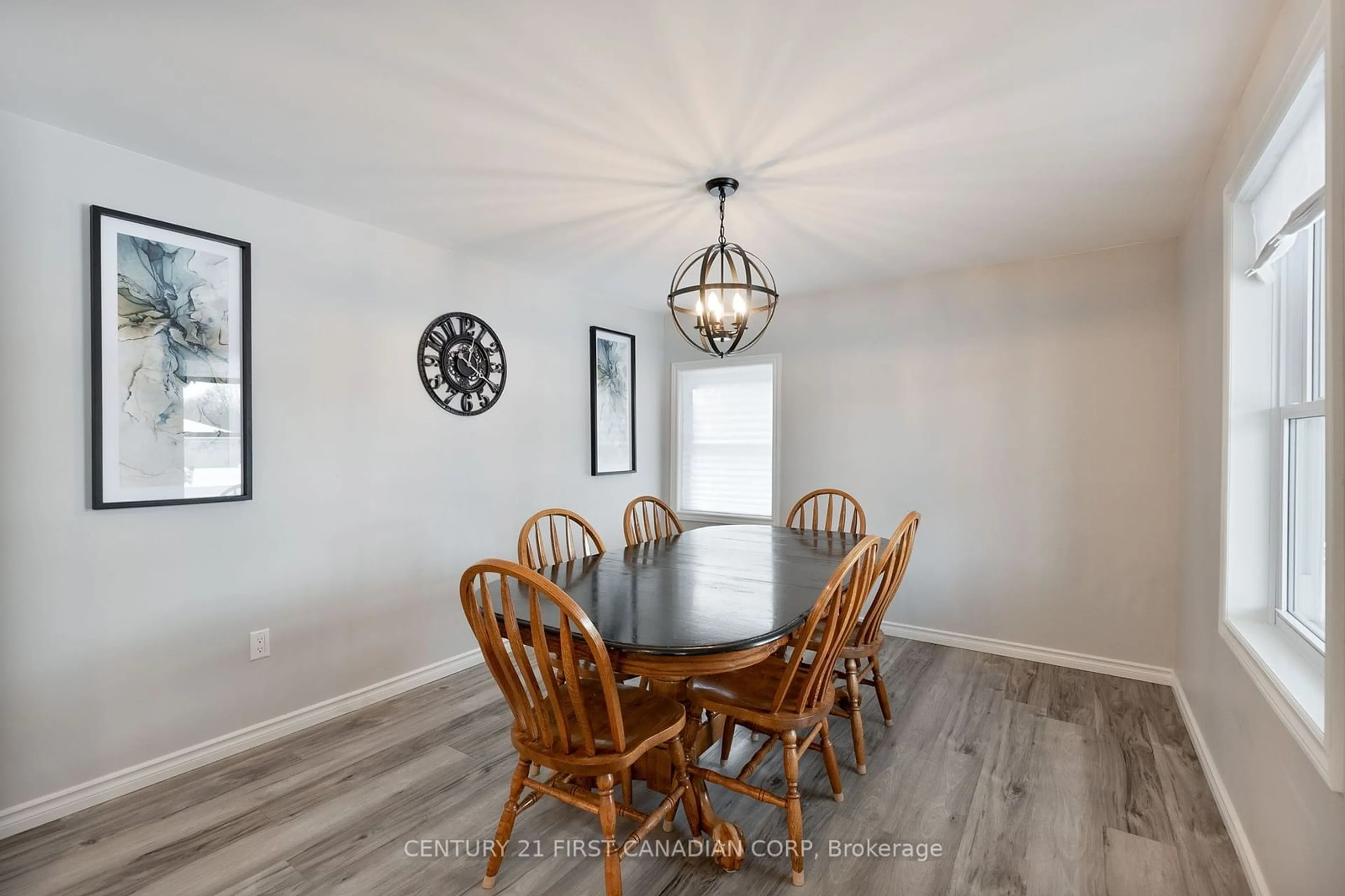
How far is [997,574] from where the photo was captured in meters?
3.53

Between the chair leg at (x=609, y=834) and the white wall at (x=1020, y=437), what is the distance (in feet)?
9.11

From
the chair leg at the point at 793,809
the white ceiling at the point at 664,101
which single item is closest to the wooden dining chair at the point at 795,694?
the chair leg at the point at 793,809

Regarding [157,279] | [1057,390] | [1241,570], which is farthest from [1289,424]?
[157,279]

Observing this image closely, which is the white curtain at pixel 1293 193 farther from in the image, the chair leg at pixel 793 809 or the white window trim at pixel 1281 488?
the chair leg at pixel 793 809

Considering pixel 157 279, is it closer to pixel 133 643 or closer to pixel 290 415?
pixel 290 415

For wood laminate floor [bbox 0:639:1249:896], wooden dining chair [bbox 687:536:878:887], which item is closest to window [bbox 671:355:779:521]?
wood laminate floor [bbox 0:639:1249:896]

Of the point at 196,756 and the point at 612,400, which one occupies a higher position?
the point at 612,400

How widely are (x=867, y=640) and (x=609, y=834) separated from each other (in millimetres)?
1273

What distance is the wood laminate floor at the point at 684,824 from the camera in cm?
171

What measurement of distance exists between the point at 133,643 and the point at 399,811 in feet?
3.82

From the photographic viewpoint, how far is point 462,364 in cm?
335

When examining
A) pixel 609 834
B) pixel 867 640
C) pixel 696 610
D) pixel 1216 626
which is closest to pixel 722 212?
pixel 696 610

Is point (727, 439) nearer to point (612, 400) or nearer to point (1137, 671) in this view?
point (612, 400)

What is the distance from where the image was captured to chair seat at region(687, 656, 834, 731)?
1.74m
